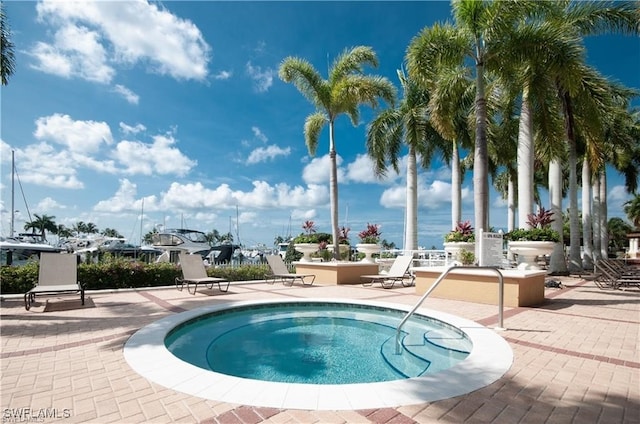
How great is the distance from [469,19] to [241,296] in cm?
1147

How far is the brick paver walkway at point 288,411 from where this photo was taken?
3.16 m

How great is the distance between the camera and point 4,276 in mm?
10797

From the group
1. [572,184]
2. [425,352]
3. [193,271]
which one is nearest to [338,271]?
[193,271]

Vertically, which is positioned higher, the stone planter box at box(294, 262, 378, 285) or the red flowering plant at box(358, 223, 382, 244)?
the red flowering plant at box(358, 223, 382, 244)

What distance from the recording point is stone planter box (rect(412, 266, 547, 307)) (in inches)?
352

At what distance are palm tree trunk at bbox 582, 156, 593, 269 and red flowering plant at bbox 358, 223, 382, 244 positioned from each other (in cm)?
1580

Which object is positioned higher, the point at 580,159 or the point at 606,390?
the point at 580,159

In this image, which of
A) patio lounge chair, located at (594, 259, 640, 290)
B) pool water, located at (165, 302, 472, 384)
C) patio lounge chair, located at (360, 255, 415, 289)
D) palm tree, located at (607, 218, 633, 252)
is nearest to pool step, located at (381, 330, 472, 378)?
pool water, located at (165, 302, 472, 384)

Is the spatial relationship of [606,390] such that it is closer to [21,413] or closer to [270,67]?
[21,413]

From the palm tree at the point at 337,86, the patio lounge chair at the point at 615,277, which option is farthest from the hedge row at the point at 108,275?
the patio lounge chair at the point at 615,277

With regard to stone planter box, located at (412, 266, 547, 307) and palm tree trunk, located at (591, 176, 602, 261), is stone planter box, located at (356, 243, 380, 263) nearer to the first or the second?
stone planter box, located at (412, 266, 547, 307)

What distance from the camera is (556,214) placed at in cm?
1792

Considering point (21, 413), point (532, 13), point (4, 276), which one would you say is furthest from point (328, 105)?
point (21, 413)
